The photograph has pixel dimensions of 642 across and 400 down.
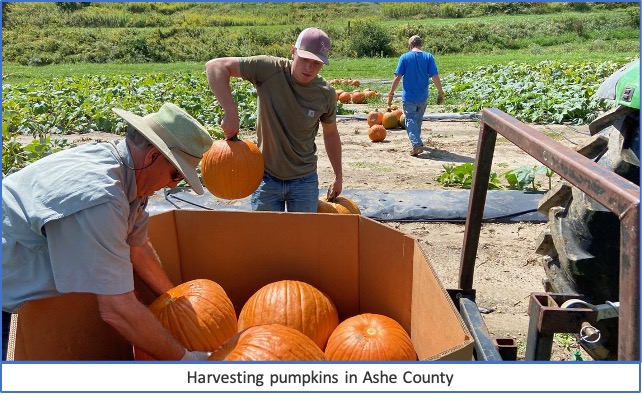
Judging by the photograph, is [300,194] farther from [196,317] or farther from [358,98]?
[358,98]

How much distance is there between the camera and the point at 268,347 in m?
2.27

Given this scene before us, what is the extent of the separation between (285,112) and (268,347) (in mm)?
2373

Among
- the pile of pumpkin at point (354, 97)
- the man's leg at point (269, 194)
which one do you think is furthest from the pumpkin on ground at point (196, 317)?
the pile of pumpkin at point (354, 97)

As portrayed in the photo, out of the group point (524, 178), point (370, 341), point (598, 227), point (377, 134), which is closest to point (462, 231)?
point (524, 178)

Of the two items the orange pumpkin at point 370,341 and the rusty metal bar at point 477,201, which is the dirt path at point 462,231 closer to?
the rusty metal bar at point 477,201

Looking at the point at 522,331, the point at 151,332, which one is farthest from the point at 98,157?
the point at 522,331

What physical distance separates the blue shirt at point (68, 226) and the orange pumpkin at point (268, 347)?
477 mm

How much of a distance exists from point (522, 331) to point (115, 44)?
1828 inches

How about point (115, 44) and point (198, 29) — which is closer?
point (115, 44)

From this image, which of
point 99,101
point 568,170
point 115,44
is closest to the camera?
point 568,170

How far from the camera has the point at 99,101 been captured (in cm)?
1356

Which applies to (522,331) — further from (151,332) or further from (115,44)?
(115,44)

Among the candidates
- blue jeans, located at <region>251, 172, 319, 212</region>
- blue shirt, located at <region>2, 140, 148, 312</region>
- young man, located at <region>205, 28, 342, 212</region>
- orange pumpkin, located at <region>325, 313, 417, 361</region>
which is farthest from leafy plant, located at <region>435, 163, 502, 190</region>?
blue shirt, located at <region>2, 140, 148, 312</region>

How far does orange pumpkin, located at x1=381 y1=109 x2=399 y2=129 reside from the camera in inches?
490
